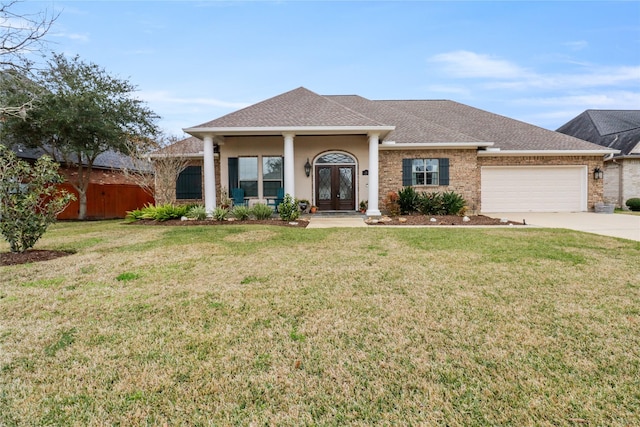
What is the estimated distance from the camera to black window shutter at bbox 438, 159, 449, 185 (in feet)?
46.8

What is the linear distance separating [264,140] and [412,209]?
22.5ft

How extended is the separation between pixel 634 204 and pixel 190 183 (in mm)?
21595

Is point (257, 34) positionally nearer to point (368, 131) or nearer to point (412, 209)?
point (368, 131)

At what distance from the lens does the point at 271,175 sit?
47.7 feet

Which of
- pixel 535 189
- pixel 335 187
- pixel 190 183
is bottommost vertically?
pixel 535 189

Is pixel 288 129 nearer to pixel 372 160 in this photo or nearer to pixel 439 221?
pixel 372 160

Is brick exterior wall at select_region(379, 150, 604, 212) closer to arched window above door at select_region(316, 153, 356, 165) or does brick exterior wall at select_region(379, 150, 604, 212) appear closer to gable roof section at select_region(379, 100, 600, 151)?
arched window above door at select_region(316, 153, 356, 165)

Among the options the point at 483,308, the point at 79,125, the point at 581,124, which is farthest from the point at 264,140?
the point at 581,124

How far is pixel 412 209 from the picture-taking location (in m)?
13.0

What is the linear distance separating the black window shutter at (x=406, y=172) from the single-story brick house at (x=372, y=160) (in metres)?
0.04

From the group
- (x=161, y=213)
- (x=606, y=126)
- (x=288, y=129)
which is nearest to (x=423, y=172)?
(x=288, y=129)

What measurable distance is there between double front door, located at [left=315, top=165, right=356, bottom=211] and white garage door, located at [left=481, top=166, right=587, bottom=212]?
6.24 metres

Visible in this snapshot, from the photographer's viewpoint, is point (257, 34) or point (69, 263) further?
point (257, 34)

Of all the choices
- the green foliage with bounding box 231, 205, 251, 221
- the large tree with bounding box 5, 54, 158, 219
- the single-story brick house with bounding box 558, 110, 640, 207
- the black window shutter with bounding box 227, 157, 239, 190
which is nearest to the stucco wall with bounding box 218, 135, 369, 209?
the black window shutter with bounding box 227, 157, 239, 190
